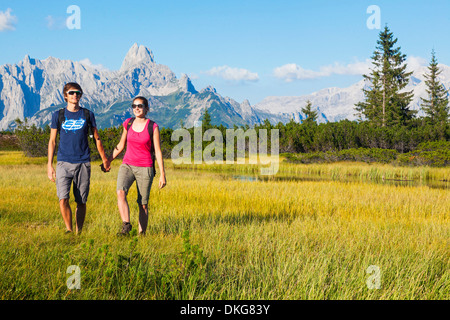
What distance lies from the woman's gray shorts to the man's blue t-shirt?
640mm

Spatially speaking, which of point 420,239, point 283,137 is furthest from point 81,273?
point 283,137

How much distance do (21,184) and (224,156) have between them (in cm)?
2539

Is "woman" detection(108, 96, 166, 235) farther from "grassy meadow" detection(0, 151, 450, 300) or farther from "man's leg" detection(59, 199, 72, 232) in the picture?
"man's leg" detection(59, 199, 72, 232)

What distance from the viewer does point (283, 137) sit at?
43.5 m

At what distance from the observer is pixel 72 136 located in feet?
17.3

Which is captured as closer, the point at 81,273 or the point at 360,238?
the point at 81,273

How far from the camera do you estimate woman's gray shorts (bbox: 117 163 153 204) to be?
17.8 ft

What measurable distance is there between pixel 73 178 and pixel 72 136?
66cm

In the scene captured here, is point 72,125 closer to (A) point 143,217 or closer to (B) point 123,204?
(B) point 123,204

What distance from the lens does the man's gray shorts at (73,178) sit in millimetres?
5309

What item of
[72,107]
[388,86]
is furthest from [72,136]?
[388,86]

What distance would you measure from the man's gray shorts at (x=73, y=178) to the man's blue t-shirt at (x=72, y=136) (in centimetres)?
9
